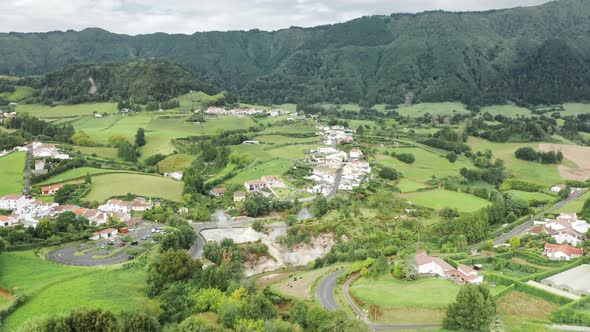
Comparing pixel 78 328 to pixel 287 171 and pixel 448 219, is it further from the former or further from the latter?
pixel 287 171

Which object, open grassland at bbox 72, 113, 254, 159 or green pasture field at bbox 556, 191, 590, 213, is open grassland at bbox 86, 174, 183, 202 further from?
green pasture field at bbox 556, 191, 590, 213

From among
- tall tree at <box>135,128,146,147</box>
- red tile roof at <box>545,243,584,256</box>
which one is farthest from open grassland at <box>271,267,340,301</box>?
tall tree at <box>135,128,146,147</box>

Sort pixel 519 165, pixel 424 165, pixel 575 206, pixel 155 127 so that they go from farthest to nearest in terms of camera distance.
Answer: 1. pixel 155 127
2. pixel 519 165
3. pixel 424 165
4. pixel 575 206

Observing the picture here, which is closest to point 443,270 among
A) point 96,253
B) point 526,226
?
point 526,226

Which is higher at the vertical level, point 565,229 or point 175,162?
point 175,162

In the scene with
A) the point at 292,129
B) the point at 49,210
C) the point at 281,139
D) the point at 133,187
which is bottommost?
the point at 133,187

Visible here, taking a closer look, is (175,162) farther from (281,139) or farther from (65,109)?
(65,109)
